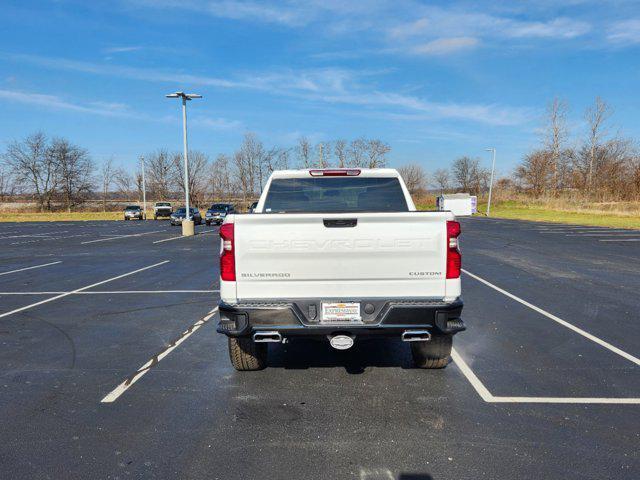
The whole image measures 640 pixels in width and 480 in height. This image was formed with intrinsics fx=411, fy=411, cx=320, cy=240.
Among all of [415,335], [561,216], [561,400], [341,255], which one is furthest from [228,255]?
[561,216]

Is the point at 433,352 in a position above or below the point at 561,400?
above

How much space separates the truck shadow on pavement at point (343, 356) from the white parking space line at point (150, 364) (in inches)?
49.5

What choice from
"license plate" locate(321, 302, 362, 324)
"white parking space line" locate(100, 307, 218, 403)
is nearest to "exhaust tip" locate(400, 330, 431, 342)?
"license plate" locate(321, 302, 362, 324)

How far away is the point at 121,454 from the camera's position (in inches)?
117

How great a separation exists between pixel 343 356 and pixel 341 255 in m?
1.86

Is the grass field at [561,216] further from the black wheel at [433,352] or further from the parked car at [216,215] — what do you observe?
the black wheel at [433,352]

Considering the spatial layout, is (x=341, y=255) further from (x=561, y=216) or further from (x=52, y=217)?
(x=52, y=217)

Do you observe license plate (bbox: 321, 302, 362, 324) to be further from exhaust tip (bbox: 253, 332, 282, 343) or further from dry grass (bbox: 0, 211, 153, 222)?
dry grass (bbox: 0, 211, 153, 222)

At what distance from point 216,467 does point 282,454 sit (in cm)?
46

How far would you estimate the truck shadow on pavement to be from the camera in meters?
4.59

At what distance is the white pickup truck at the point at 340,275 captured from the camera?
3.48 metres

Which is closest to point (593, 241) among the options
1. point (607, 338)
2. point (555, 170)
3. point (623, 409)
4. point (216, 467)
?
point (607, 338)

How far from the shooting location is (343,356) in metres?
4.89

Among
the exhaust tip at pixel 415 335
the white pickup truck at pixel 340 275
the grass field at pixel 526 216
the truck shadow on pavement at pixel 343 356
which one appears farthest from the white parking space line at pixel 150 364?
the grass field at pixel 526 216
